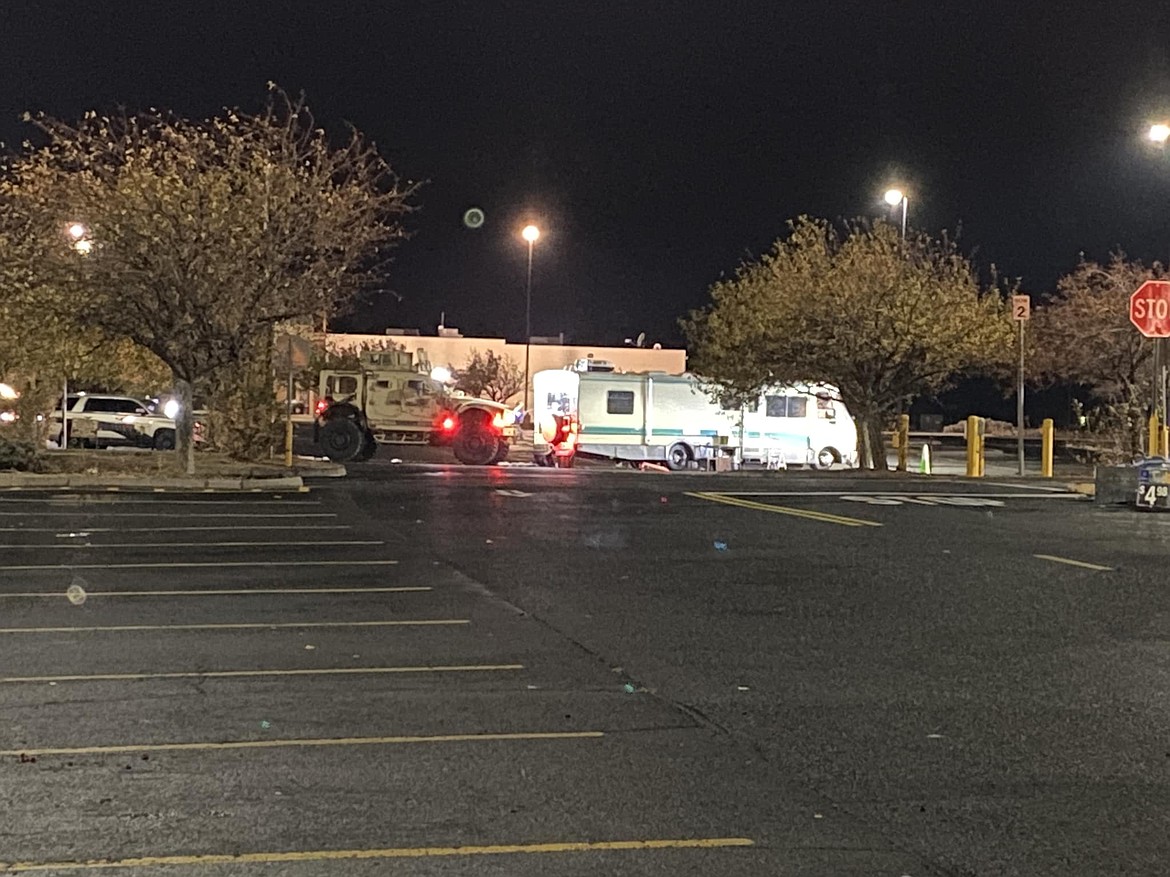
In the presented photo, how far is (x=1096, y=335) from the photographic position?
39094mm

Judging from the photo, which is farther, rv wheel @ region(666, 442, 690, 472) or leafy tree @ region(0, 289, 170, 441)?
rv wheel @ region(666, 442, 690, 472)

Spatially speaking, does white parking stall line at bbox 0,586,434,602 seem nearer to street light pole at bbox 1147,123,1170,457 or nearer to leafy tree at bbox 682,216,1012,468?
street light pole at bbox 1147,123,1170,457

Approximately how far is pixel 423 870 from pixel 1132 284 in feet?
128

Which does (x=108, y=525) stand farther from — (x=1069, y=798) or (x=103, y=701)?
(x=1069, y=798)

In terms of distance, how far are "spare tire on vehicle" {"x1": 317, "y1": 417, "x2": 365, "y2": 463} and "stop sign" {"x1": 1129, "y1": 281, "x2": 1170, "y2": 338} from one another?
55.7ft

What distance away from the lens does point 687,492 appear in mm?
23172

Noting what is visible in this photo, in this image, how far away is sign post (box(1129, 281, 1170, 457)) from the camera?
965 inches

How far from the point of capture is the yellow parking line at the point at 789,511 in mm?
18359

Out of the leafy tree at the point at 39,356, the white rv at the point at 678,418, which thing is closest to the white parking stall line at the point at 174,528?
the leafy tree at the point at 39,356

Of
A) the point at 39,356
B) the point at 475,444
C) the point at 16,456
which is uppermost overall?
the point at 39,356

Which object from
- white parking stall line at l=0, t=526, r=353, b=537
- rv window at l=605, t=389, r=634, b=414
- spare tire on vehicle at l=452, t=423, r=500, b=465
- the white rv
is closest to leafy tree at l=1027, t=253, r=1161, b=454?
the white rv

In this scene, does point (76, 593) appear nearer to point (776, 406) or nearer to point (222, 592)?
point (222, 592)

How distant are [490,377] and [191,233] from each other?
157 feet

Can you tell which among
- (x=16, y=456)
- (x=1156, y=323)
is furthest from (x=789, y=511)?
(x=16, y=456)
